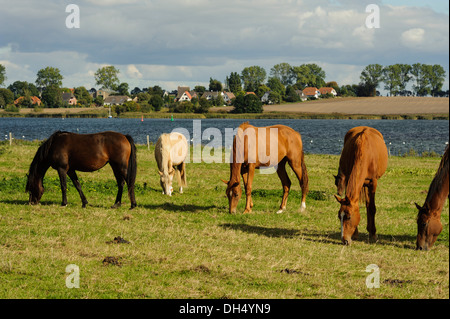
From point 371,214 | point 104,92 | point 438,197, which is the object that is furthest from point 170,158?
point 104,92

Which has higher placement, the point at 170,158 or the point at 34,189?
the point at 170,158

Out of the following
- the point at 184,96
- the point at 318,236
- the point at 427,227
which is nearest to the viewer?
the point at 427,227

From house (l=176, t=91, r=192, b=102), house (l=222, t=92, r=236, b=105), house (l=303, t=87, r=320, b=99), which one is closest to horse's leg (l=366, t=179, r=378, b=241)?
house (l=222, t=92, r=236, b=105)

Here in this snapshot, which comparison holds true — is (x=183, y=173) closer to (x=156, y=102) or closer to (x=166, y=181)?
(x=166, y=181)

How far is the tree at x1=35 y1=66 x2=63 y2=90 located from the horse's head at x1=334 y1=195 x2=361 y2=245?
185 m

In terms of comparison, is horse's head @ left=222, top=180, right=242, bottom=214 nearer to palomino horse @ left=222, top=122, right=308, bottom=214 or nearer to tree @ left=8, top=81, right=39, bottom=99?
palomino horse @ left=222, top=122, right=308, bottom=214

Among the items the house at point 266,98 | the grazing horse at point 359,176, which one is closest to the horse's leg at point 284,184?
the grazing horse at point 359,176

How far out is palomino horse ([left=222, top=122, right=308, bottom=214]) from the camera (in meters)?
12.0

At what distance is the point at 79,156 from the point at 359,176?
24.0ft

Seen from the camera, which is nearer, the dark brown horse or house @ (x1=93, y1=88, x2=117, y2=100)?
the dark brown horse

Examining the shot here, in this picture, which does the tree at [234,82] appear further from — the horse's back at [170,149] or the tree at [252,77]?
Answer: the horse's back at [170,149]

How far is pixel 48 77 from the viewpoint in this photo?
596 ft

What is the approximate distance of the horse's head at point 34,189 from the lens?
498 inches
